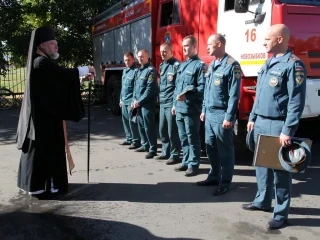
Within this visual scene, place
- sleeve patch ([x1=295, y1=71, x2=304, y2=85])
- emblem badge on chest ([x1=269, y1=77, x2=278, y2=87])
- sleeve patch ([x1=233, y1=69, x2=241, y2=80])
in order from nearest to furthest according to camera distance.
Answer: sleeve patch ([x1=295, y1=71, x2=304, y2=85])
emblem badge on chest ([x1=269, y1=77, x2=278, y2=87])
sleeve patch ([x1=233, y1=69, x2=241, y2=80])

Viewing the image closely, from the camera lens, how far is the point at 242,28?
552cm

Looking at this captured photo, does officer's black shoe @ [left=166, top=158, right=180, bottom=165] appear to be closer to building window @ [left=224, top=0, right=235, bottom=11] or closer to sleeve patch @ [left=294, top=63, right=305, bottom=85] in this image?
building window @ [left=224, top=0, right=235, bottom=11]

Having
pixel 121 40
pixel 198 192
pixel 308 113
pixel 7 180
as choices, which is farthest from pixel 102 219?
pixel 121 40

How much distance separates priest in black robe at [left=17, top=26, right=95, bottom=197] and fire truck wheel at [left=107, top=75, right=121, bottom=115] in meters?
5.93

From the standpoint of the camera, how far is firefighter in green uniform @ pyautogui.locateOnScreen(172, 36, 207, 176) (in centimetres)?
510

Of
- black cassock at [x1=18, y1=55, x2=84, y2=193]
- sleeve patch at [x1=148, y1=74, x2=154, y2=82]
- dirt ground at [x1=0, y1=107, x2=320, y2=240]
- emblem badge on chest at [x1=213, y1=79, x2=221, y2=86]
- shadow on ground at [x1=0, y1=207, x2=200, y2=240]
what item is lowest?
shadow on ground at [x1=0, y1=207, x2=200, y2=240]

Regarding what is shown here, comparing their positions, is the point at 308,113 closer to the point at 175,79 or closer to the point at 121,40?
the point at 175,79

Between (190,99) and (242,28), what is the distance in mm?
1309

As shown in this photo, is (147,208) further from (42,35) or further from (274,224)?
(42,35)

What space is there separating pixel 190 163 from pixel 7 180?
246 cm

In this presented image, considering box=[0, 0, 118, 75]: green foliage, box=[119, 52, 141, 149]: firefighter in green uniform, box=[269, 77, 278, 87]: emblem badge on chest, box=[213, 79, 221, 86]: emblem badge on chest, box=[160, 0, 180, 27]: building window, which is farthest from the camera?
box=[0, 0, 118, 75]: green foliage

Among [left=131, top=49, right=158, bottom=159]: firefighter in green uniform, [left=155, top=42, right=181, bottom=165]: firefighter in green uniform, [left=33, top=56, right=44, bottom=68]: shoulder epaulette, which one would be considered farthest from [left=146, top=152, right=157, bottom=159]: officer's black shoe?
[left=33, top=56, right=44, bottom=68]: shoulder epaulette

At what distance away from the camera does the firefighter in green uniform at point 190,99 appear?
510 centimetres

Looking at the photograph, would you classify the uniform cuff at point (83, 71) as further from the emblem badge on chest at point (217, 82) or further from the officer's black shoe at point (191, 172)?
the officer's black shoe at point (191, 172)
